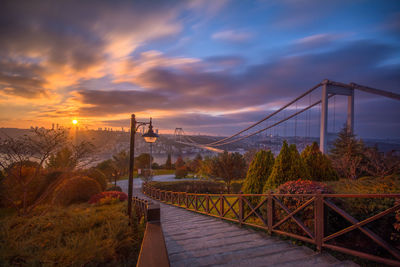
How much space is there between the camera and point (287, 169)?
641 cm

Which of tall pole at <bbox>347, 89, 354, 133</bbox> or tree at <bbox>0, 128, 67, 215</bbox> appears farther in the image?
tall pole at <bbox>347, 89, 354, 133</bbox>

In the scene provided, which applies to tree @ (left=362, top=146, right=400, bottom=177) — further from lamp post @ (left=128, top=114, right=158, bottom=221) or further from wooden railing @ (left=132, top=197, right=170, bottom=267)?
wooden railing @ (left=132, top=197, right=170, bottom=267)

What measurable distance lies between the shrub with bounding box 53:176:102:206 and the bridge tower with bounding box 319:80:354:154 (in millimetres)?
18370

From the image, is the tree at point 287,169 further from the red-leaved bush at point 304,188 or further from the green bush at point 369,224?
the green bush at point 369,224

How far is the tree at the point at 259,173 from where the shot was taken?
7.56 metres

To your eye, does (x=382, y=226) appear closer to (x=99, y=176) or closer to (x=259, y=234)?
(x=259, y=234)

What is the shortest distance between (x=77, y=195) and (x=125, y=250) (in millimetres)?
10462

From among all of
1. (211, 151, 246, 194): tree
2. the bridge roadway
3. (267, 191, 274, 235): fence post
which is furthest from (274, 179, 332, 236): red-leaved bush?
(211, 151, 246, 194): tree

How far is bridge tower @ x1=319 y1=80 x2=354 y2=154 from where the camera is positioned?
59.0 ft

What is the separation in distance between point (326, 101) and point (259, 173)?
50.7 ft

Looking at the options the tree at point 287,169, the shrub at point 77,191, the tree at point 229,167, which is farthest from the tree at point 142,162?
the tree at point 287,169

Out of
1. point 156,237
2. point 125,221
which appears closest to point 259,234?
point 156,237

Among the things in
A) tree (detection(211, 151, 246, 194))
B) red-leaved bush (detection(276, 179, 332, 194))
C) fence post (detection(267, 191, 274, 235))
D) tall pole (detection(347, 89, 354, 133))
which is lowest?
tree (detection(211, 151, 246, 194))

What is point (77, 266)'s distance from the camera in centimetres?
302
